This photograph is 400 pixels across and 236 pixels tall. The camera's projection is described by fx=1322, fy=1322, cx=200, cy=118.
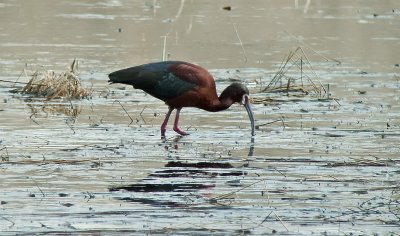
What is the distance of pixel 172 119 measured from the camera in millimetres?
15453

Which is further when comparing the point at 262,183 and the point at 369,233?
the point at 262,183

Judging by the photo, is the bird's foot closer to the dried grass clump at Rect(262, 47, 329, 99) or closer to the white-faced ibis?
the white-faced ibis

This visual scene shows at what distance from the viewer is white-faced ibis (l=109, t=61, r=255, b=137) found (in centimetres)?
1414

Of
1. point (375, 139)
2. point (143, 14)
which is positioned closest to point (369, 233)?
point (375, 139)

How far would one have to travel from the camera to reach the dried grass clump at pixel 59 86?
1595cm

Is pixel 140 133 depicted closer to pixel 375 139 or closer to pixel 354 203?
pixel 375 139

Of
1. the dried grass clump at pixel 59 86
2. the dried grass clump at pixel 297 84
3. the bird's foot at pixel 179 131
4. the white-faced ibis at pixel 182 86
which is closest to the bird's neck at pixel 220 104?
the white-faced ibis at pixel 182 86

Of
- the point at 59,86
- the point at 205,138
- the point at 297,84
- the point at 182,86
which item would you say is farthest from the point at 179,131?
the point at 297,84

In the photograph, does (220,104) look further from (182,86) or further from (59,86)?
(59,86)

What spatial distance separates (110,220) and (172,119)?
6580 mm

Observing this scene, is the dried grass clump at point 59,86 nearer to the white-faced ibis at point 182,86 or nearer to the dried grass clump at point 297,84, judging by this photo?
the white-faced ibis at point 182,86

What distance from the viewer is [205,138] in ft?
44.0

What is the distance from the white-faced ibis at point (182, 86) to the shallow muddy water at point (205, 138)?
0.29 meters

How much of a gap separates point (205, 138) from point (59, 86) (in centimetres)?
318
